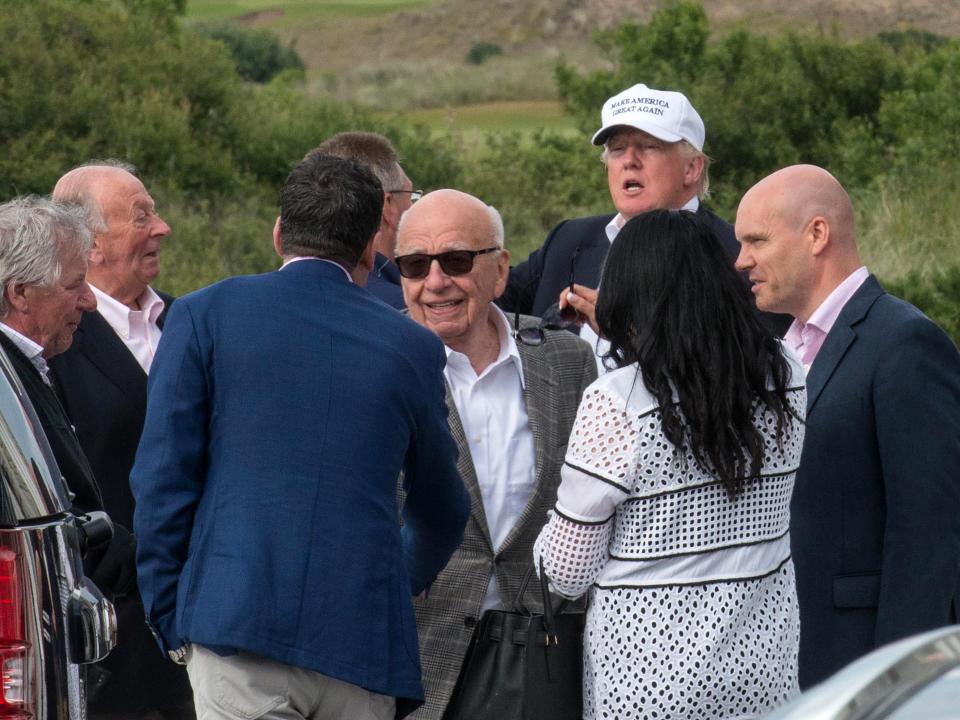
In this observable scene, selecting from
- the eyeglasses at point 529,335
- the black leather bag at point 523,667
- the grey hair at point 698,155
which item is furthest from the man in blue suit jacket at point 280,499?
the grey hair at point 698,155

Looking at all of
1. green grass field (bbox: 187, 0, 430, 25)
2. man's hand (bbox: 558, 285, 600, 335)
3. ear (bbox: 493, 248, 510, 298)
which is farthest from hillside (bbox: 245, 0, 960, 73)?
ear (bbox: 493, 248, 510, 298)

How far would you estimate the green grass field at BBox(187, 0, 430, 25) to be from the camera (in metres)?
45.4

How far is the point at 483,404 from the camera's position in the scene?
4105 millimetres

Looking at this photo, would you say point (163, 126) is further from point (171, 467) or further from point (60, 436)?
point (171, 467)

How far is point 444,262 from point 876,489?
133 cm

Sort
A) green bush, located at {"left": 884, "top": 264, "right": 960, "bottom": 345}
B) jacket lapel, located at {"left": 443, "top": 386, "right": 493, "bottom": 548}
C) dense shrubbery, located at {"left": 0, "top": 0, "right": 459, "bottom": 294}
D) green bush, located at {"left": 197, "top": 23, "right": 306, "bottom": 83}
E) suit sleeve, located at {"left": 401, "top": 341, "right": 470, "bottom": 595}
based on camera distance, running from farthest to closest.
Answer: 1. green bush, located at {"left": 197, "top": 23, "right": 306, "bottom": 83}
2. dense shrubbery, located at {"left": 0, "top": 0, "right": 459, "bottom": 294}
3. green bush, located at {"left": 884, "top": 264, "right": 960, "bottom": 345}
4. jacket lapel, located at {"left": 443, "top": 386, "right": 493, "bottom": 548}
5. suit sleeve, located at {"left": 401, "top": 341, "right": 470, "bottom": 595}

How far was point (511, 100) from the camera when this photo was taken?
33.4 m

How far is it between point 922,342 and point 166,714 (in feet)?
8.17

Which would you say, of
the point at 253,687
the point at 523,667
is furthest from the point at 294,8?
the point at 253,687

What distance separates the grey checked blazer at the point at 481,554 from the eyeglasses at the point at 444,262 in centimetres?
31

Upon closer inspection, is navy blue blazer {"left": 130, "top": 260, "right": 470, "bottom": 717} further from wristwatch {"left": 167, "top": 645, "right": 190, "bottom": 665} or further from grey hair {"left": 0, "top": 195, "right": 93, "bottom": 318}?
grey hair {"left": 0, "top": 195, "right": 93, "bottom": 318}

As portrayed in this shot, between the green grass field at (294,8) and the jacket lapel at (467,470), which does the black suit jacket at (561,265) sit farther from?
the green grass field at (294,8)

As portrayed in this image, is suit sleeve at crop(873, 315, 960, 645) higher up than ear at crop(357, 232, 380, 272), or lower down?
lower down

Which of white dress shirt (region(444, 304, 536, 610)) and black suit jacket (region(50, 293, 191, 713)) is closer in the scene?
white dress shirt (region(444, 304, 536, 610))
